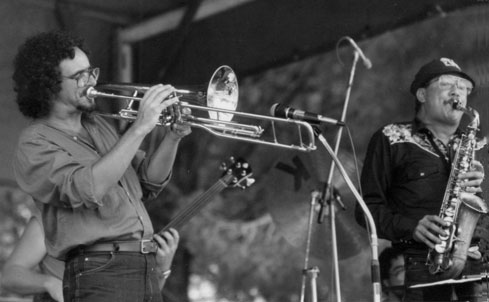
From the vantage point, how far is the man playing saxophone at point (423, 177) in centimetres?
392

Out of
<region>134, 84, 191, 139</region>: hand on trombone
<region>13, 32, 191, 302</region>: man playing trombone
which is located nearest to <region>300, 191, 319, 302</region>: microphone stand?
<region>13, 32, 191, 302</region>: man playing trombone

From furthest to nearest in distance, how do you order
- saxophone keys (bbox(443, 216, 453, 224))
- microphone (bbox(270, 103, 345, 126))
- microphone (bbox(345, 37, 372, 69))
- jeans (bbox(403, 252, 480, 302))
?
1. microphone (bbox(345, 37, 372, 69))
2. saxophone keys (bbox(443, 216, 453, 224))
3. jeans (bbox(403, 252, 480, 302))
4. microphone (bbox(270, 103, 345, 126))

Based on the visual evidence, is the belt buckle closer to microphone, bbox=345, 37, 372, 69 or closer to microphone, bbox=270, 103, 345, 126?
microphone, bbox=270, 103, 345, 126

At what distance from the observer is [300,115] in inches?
125

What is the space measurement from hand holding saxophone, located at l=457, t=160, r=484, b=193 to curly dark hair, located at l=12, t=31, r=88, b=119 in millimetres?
1788

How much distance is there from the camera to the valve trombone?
3.32 metres

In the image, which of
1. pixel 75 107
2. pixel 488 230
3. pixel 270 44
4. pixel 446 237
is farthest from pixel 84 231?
pixel 270 44

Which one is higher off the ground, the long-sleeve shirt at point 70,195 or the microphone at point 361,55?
the microphone at point 361,55

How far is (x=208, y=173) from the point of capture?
527 centimetres

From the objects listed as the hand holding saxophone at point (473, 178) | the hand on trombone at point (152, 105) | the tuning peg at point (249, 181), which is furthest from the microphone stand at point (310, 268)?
the hand on trombone at point (152, 105)

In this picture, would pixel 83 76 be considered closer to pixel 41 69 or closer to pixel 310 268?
pixel 41 69

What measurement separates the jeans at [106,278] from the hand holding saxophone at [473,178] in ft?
5.33

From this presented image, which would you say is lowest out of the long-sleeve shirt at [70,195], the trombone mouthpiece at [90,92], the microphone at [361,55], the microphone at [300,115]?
the long-sleeve shirt at [70,195]

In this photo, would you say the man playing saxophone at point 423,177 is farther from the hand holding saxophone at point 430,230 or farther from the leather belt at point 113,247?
the leather belt at point 113,247
